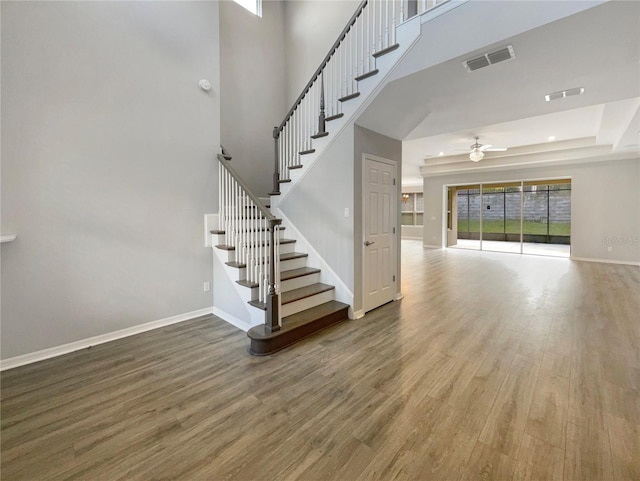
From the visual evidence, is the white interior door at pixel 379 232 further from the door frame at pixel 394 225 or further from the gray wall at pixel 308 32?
the gray wall at pixel 308 32

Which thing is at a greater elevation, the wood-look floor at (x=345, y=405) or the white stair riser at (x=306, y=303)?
the white stair riser at (x=306, y=303)

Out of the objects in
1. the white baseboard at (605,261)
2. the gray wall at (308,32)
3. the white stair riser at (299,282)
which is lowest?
the white baseboard at (605,261)

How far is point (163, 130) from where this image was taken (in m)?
3.43

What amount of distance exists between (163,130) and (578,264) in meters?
9.73

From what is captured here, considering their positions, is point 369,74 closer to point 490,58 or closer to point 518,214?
point 490,58

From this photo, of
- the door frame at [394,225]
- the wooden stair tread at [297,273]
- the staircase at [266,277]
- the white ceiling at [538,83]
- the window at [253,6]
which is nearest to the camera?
the white ceiling at [538,83]

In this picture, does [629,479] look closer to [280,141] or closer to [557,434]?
[557,434]

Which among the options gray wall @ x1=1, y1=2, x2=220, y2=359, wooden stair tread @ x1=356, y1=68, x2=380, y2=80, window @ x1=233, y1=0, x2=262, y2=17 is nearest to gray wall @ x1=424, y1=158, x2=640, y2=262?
wooden stair tread @ x1=356, y1=68, x2=380, y2=80

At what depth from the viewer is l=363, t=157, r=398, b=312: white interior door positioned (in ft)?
12.7

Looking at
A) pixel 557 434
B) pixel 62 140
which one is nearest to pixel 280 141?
pixel 62 140

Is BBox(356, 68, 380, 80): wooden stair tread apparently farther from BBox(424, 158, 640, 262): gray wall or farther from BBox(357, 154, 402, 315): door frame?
BBox(424, 158, 640, 262): gray wall

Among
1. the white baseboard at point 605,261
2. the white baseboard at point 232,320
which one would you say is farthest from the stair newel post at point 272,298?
the white baseboard at point 605,261

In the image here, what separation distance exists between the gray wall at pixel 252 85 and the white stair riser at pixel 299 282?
2.42 m

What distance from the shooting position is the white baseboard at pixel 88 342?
259 centimetres
